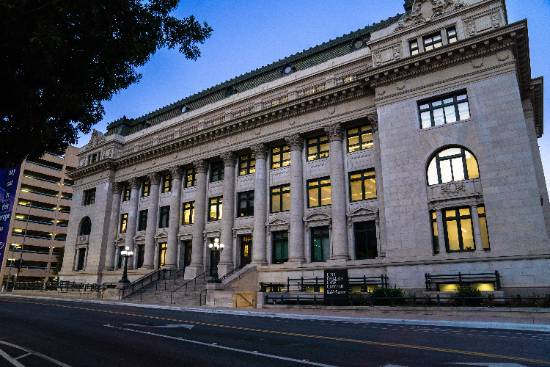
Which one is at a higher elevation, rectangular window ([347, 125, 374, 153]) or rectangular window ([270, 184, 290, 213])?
rectangular window ([347, 125, 374, 153])

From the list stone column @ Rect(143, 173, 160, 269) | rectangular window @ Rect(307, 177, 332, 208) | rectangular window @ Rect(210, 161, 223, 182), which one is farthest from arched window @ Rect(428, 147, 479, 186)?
stone column @ Rect(143, 173, 160, 269)

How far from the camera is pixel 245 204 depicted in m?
34.8

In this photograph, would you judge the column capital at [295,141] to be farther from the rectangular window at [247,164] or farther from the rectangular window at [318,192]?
the rectangular window at [247,164]

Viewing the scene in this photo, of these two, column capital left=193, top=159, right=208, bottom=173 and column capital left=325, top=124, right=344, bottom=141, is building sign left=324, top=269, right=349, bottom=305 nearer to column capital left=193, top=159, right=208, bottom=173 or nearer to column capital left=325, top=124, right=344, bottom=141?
column capital left=325, top=124, right=344, bottom=141

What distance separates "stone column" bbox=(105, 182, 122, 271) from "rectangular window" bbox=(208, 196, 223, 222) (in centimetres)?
1510

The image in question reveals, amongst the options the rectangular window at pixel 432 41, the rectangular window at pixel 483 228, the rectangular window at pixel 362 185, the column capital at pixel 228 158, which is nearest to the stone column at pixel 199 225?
the column capital at pixel 228 158

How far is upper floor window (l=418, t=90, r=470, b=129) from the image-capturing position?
24.5 metres

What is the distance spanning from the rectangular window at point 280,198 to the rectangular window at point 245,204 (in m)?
2.36

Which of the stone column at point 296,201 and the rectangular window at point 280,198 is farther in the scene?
the rectangular window at point 280,198

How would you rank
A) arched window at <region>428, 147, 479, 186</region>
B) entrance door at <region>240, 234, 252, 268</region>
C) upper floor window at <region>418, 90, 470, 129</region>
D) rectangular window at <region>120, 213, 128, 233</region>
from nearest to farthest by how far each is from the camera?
arched window at <region>428, 147, 479, 186</region> < upper floor window at <region>418, 90, 470, 129</region> < entrance door at <region>240, 234, 252, 268</region> < rectangular window at <region>120, 213, 128, 233</region>

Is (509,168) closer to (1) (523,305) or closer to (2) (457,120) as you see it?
(2) (457,120)

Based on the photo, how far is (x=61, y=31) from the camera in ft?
24.2

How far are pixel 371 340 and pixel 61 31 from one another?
10.7 m

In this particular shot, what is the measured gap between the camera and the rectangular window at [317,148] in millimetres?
31734
